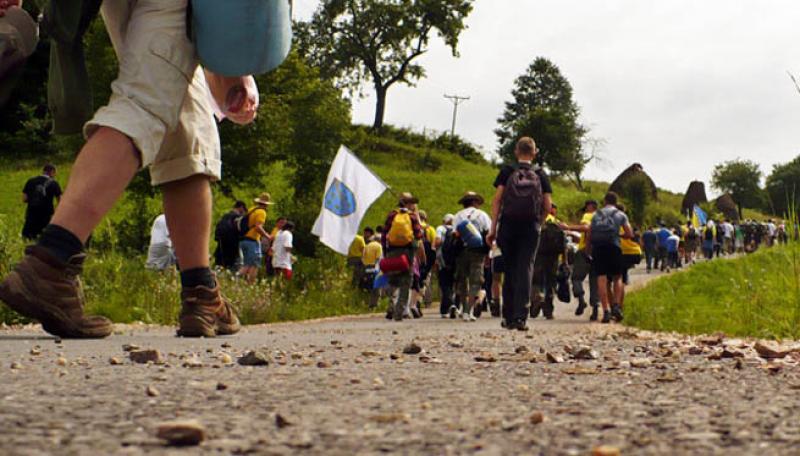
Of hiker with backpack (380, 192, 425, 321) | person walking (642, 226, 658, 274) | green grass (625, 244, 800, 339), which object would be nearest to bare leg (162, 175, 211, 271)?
green grass (625, 244, 800, 339)

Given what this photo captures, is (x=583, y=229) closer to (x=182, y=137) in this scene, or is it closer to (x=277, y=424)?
(x=182, y=137)

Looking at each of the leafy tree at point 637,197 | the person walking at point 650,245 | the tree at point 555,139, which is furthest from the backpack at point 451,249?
the tree at point 555,139

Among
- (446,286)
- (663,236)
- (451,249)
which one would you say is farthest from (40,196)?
(663,236)

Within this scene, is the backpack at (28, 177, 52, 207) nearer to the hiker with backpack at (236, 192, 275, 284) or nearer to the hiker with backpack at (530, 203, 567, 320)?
the hiker with backpack at (236, 192, 275, 284)

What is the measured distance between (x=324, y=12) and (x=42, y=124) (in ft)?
100

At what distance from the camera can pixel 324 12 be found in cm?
8188

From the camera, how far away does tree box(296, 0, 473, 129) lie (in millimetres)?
79625

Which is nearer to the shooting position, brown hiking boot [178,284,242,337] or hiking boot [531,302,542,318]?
brown hiking boot [178,284,242,337]

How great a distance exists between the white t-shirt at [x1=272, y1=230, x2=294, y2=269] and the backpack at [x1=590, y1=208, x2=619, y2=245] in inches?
240

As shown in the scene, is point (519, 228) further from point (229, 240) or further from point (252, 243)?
point (229, 240)

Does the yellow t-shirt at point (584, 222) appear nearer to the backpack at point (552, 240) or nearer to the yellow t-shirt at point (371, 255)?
the backpack at point (552, 240)

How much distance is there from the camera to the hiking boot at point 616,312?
16.8 m

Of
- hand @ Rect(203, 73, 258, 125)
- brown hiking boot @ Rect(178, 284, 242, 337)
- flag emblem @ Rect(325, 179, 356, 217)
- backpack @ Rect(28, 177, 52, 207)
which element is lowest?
brown hiking boot @ Rect(178, 284, 242, 337)

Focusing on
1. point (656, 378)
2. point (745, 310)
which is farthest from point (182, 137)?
point (745, 310)
